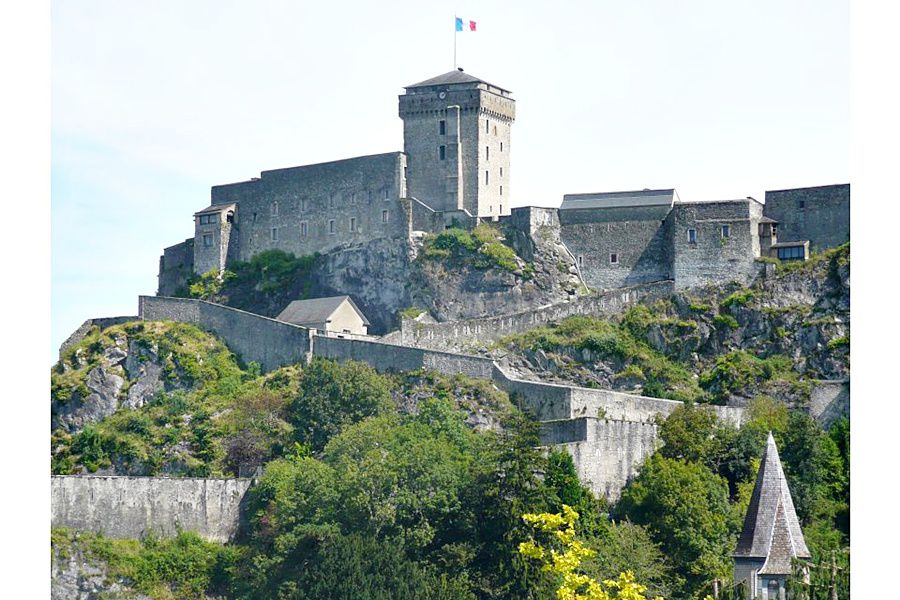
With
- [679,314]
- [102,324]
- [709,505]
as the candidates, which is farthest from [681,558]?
[102,324]

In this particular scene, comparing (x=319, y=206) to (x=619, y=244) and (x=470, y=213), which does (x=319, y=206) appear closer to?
(x=470, y=213)

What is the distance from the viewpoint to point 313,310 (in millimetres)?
67500

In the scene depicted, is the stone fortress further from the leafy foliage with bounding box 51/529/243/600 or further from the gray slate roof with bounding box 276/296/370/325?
the gray slate roof with bounding box 276/296/370/325

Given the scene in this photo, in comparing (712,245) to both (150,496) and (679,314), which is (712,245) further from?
(150,496)

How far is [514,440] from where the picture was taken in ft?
167

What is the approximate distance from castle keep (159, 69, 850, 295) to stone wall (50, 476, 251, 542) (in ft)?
55.5

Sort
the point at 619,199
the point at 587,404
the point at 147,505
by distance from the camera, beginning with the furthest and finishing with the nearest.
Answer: the point at 619,199 < the point at 587,404 < the point at 147,505

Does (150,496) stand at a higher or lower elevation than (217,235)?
lower

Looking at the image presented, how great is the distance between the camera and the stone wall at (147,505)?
173 ft

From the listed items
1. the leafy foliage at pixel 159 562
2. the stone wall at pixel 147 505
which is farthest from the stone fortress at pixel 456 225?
the leafy foliage at pixel 159 562

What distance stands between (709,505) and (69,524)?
55.1ft

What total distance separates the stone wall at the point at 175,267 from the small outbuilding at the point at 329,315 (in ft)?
26.5

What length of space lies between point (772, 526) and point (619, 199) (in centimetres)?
2539

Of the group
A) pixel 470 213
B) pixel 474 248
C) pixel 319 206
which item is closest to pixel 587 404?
pixel 474 248
